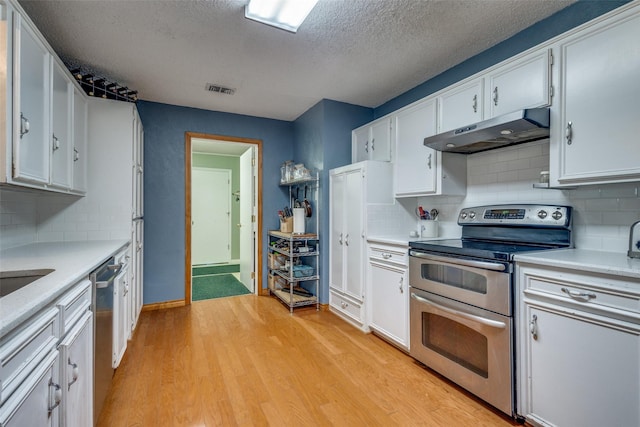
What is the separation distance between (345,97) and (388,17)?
1.39 meters

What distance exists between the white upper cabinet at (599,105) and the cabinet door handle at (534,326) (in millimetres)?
775

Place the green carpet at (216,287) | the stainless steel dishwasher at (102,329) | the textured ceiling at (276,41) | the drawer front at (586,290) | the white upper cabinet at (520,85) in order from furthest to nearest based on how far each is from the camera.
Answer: the green carpet at (216,287)
the textured ceiling at (276,41)
the white upper cabinet at (520,85)
the stainless steel dishwasher at (102,329)
the drawer front at (586,290)

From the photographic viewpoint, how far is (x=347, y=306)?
3119 millimetres

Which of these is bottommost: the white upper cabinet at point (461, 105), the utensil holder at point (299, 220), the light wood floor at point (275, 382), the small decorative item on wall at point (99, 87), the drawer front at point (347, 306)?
the light wood floor at point (275, 382)

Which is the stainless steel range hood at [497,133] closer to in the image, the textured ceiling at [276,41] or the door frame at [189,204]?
the textured ceiling at [276,41]

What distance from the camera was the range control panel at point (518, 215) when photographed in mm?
1883

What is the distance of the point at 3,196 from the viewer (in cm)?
194

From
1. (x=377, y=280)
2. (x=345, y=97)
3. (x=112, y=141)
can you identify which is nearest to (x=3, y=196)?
(x=112, y=141)

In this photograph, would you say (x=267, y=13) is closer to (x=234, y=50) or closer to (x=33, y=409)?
(x=234, y=50)

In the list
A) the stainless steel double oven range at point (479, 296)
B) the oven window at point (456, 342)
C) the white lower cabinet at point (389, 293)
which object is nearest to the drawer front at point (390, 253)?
the white lower cabinet at point (389, 293)

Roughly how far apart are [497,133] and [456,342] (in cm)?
135

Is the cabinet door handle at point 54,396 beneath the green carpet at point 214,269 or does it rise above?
above

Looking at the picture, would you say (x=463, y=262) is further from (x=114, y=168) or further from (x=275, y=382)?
(x=114, y=168)

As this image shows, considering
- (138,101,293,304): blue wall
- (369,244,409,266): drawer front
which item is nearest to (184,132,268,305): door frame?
(138,101,293,304): blue wall
